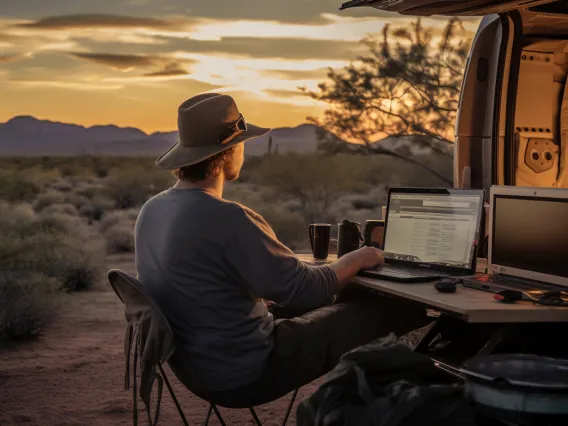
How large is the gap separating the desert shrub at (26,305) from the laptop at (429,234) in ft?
14.9

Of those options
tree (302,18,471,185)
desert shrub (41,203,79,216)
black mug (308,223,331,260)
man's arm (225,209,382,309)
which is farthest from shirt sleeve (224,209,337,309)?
desert shrub (41,203,79,216)

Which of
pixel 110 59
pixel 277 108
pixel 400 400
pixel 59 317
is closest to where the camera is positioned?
pixel 400 400

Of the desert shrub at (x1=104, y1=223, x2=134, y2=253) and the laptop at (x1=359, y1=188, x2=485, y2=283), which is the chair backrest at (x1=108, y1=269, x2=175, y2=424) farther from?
the desert shrub at (x1=104, y1=223, x2=134, y2=253)

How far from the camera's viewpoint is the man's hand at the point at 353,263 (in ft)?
13.6

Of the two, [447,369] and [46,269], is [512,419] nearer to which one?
[447,369]

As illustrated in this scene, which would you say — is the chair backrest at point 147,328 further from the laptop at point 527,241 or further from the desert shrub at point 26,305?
the desert shrub at point 26,305

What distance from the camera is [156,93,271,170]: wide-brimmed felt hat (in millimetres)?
3848

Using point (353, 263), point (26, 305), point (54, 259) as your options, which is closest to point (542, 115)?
point (353, 263)

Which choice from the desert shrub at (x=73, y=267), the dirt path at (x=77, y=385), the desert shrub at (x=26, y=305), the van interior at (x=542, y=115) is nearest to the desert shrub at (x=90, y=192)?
the desert shrub at (x=73, y=267)

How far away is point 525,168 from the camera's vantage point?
5.99 m

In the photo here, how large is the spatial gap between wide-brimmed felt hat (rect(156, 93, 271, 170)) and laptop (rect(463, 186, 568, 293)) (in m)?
1.14

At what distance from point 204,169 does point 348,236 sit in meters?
1.45

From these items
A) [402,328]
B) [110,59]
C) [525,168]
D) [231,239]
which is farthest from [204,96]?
[110,59]

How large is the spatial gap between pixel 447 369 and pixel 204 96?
1.51 m
